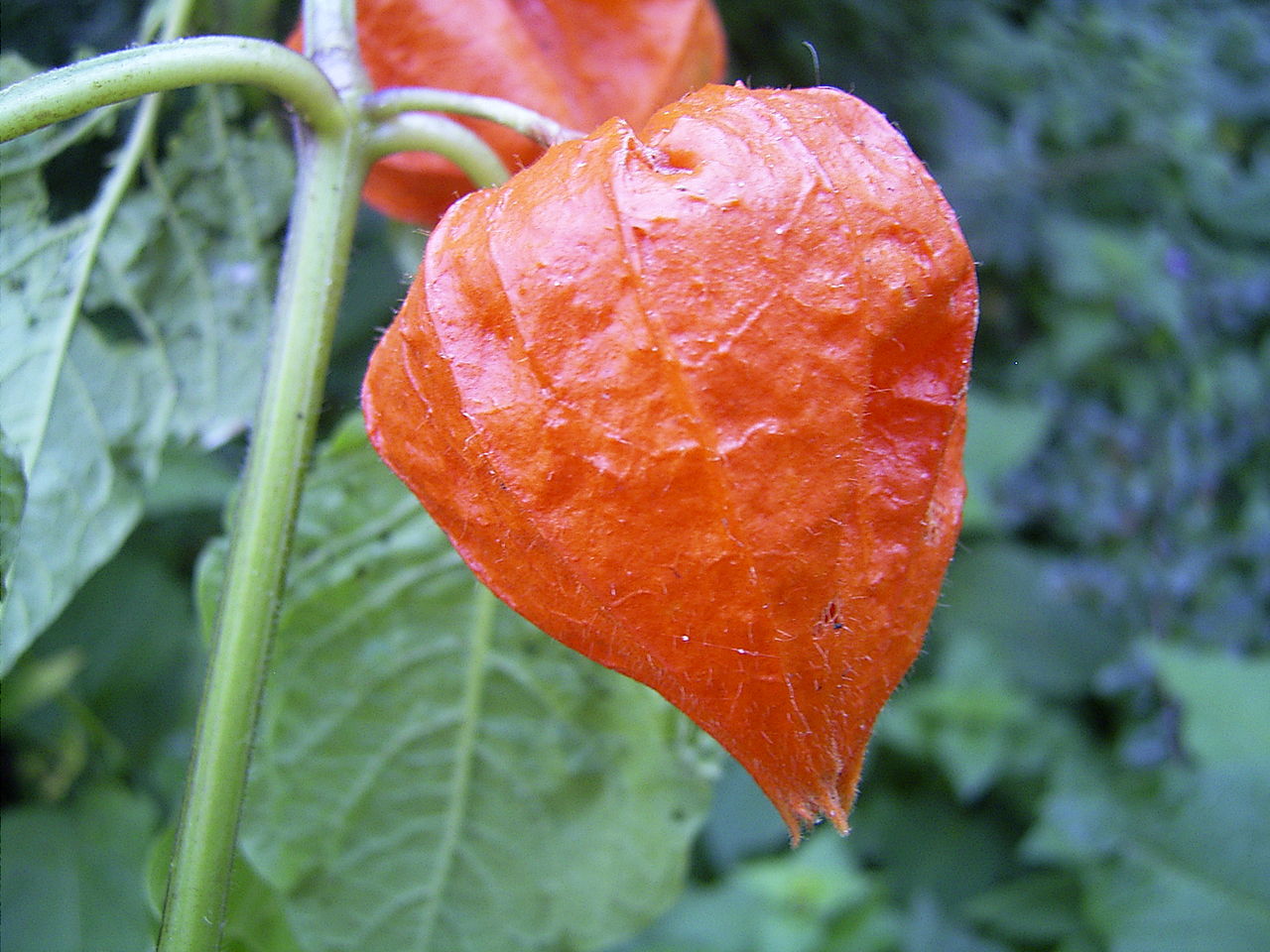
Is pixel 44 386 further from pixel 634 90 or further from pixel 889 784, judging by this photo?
pixel 889 784

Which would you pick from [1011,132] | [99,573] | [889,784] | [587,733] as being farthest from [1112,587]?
[99,573]

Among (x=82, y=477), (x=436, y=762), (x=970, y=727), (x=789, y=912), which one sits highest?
(x=82, y=477)

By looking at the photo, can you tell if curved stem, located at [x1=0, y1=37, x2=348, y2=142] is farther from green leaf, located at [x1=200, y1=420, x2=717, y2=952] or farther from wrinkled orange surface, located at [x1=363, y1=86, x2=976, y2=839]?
green leaf, located at [x1=200, y1=420, x2=717, y2=952]

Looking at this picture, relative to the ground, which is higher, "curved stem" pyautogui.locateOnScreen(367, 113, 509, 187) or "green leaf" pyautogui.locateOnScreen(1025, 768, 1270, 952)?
"curved stem" pyautogui.locateOnScreen(367, 113, 509, 187)

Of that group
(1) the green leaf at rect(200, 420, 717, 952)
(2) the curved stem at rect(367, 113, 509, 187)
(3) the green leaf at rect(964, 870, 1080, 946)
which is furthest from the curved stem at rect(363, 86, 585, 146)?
(3) the green leaf at rect(964, 870, 1080, 946)

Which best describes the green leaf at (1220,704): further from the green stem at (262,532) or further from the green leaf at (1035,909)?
the green stem at (262,532)

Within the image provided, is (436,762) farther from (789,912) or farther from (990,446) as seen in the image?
(990,446)

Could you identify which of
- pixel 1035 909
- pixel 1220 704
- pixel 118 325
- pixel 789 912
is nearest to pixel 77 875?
pixel 118 325
